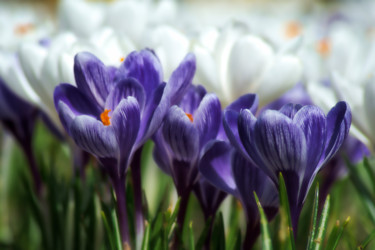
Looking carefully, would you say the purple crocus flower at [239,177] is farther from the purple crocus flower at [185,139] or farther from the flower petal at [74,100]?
the flower petal at [74,100]

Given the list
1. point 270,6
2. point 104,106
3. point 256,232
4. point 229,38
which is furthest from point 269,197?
point 270,6

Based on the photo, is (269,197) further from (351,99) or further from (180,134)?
(351,99)

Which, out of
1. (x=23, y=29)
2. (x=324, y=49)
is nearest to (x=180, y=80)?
(x=324, y=49)

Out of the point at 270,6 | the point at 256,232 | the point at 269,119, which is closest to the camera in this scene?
the point at 269,119

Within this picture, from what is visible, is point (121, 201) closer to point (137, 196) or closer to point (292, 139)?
point (137, 196)

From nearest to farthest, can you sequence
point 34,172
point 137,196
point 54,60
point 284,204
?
point 284,204, point 137,196, point 54,60, point 34,172

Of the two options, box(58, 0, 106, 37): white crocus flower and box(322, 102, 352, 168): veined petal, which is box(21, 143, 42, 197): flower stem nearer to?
box(58, 0, 106, 37): white crocus flower

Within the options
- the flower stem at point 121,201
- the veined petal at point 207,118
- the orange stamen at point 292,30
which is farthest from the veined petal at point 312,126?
the orange stamen at point 292,30
